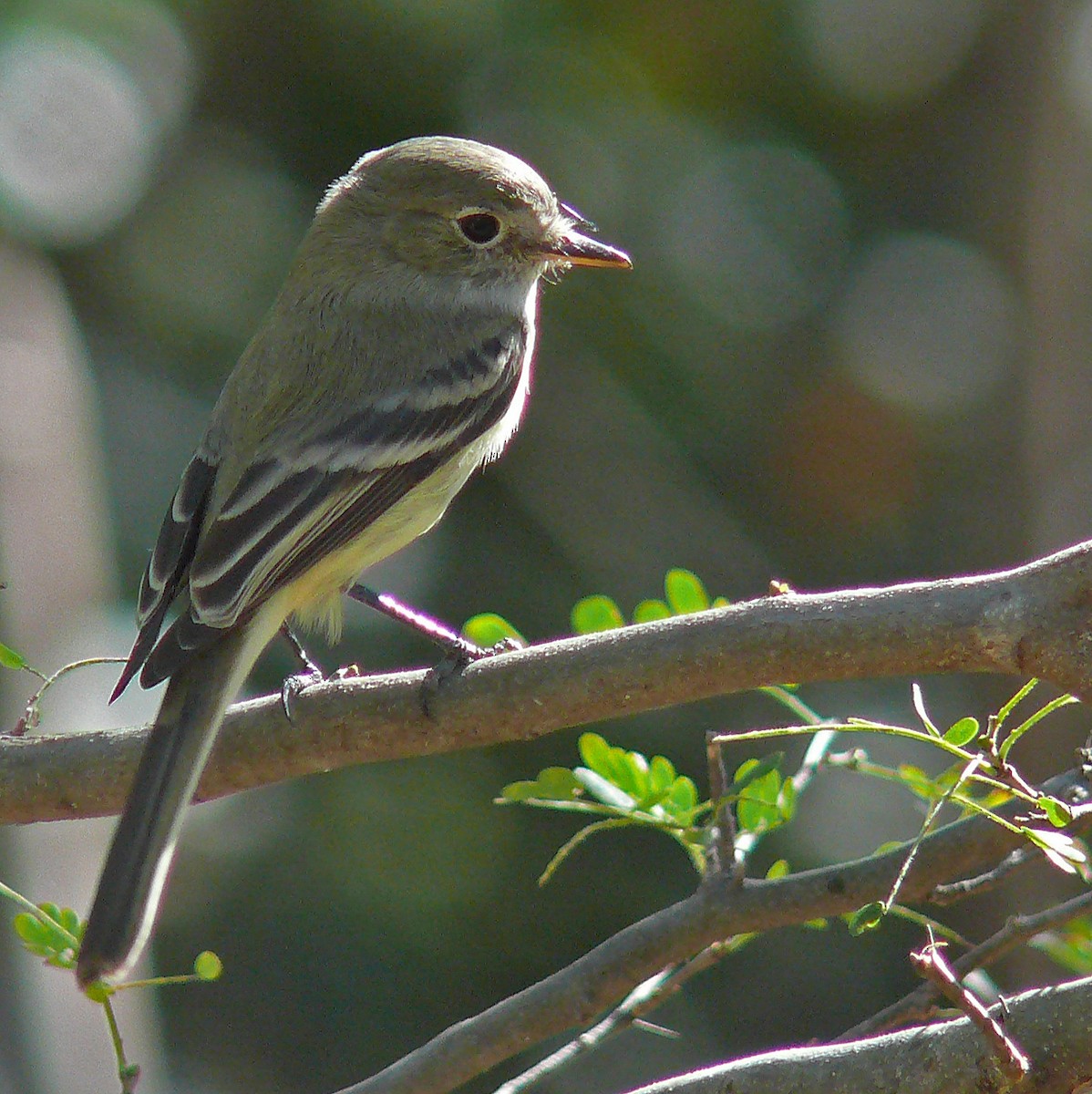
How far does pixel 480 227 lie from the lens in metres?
4.08

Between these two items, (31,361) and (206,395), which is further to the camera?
(206,395)

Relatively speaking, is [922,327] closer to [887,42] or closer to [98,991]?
[887,42]

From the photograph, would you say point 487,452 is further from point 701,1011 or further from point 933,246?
point 933,246

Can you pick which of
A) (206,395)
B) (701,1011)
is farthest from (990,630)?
(206,395)

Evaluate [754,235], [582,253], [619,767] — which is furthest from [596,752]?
[754,235]

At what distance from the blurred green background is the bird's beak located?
242cm

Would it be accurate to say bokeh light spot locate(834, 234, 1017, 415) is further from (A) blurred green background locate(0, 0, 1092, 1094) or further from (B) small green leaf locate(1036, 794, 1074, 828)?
(B) small green leaf locate(1036, 794, 1074, 828)

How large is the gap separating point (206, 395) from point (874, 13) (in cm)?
359

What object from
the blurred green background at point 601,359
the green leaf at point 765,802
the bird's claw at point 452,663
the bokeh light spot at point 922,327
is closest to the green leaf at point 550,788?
the bird's claw at point 452,663

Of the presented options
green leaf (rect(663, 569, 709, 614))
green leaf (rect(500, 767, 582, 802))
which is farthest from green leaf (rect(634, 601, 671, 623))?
green leaf (rect(500, 767, 582, 802))

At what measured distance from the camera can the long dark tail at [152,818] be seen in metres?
2.40

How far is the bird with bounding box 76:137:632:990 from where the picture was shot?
2734 mm

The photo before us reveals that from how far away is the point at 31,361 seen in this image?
19.3ft

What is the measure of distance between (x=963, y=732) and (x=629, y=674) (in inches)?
20.7
